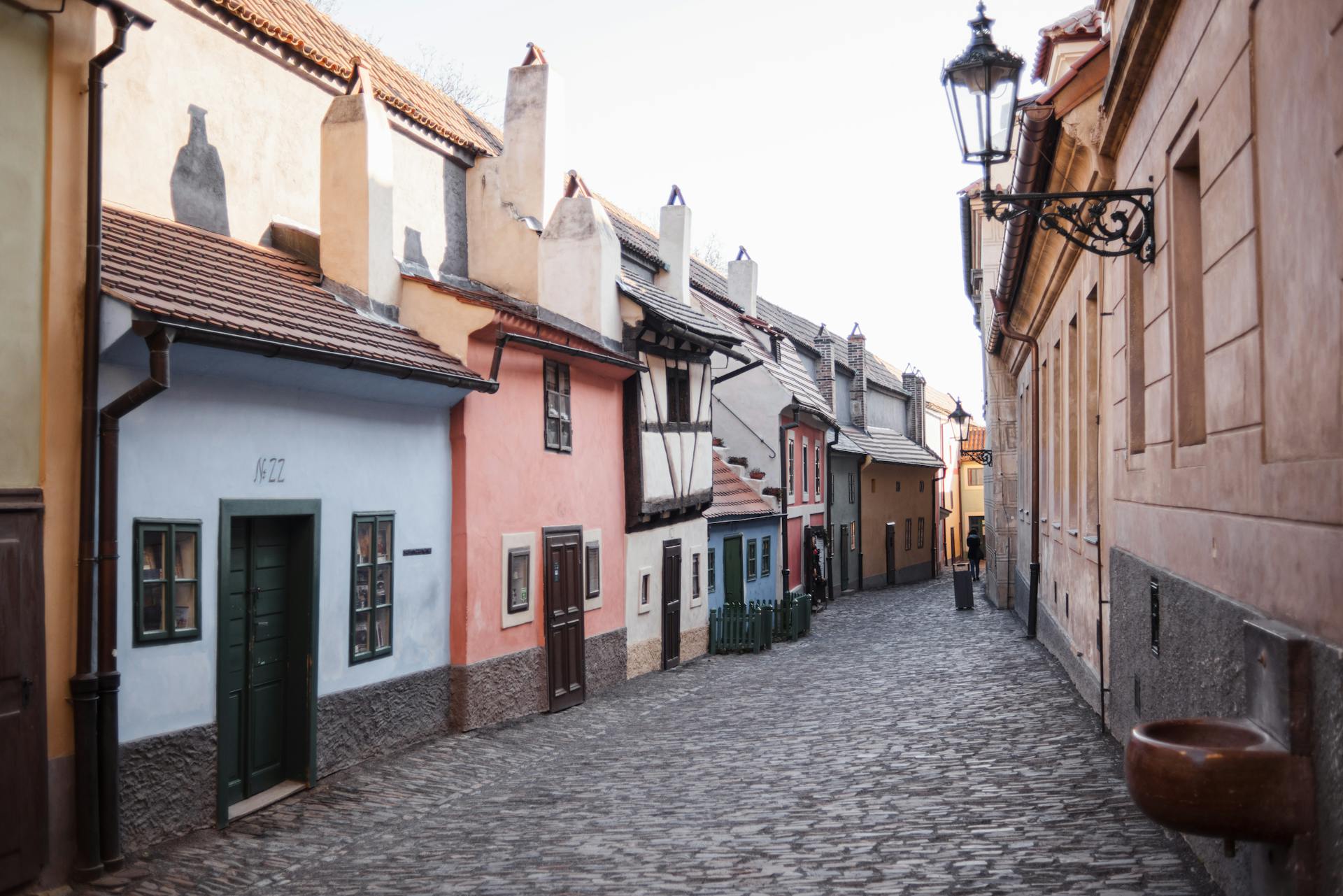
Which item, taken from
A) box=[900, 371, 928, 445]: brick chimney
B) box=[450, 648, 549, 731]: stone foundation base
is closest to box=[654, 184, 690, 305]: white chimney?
box=[450, 648, 549, 731]: stone foundation base

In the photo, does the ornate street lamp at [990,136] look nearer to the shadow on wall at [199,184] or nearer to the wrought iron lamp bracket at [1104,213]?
the wrought iron lamp bracket at [1104,213]

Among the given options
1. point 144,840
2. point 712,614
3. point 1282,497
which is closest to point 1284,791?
point 1282,497

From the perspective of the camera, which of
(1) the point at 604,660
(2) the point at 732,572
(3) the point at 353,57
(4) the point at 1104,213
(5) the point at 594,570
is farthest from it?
(2) the point at 732,572

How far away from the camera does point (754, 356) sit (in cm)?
3000

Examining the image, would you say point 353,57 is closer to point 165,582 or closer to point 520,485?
point 520,485

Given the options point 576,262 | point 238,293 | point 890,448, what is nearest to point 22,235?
point 238,293

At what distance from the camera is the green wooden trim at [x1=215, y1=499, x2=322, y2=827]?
8906 millimetres

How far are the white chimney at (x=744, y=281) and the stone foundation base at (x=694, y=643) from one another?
45.9ft

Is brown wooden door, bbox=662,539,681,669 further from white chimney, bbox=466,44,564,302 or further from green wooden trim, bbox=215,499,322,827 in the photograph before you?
green wooden trim, bbox=215,499,322,827

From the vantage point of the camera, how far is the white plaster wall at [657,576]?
18.2 meters

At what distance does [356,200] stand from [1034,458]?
11.9 m

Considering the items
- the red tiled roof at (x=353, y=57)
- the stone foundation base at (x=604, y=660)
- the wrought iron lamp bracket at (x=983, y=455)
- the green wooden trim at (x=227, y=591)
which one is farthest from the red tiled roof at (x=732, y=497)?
the green wooden trim at (x=227, y=591)

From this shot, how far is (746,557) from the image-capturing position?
26.9 metres

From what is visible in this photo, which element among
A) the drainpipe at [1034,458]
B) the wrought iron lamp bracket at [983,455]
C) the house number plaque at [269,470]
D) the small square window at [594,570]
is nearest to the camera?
the house number plaque at [269,470]
